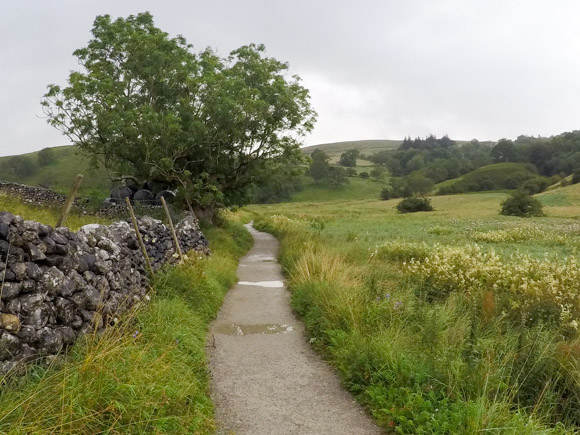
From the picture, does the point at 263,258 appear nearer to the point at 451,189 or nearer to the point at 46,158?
the point at 451,189

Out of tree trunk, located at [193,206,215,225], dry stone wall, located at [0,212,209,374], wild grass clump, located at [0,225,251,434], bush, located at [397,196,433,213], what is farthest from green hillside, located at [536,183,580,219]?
dry stone wall, located at [0,212,209,374]

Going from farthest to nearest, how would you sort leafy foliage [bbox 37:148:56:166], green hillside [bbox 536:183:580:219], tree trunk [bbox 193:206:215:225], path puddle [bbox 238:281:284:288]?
leafy foliage [bbox 37:148:56:166]
green hillside [bbox 536:183:580:219]
tree trunk [bbox 193:206:215:225]
path puddle [bbox 238:281:284:288]

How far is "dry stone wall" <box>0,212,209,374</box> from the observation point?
4453 millimetres

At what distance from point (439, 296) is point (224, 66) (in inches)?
729

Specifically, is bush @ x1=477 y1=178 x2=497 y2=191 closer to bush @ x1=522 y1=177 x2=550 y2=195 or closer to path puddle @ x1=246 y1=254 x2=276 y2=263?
bush @ x1=522 y1=177 x2=550 y2=195

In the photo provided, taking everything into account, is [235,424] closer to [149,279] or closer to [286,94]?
[149,279]

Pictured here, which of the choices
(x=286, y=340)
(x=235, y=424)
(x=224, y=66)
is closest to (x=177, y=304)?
(x=286, y=340)

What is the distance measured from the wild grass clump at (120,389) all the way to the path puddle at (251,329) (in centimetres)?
140

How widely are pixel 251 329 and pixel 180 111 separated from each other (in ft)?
47.4

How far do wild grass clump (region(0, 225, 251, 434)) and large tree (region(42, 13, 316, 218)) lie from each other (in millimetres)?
13153

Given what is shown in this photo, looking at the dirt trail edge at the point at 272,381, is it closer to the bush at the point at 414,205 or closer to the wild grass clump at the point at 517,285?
the wild grass clump at the point at 517,285

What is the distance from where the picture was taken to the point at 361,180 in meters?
117

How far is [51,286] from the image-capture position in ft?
16.6

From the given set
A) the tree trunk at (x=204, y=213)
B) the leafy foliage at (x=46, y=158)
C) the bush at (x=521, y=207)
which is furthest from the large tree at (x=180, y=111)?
the leafy foliage at (x=46, y=158)
